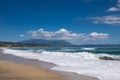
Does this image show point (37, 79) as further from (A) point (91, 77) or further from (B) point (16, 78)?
(A) point (91, 77)

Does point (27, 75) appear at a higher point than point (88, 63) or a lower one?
lower

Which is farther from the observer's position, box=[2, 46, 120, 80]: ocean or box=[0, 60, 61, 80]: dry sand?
box=[2, 46, 120, 80]: ocean

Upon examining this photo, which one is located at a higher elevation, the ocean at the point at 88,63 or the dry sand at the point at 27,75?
the ocean at the point at 88,63

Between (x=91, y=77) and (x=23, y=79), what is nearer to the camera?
(x=23, y=79)

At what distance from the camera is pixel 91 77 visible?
39.3ft

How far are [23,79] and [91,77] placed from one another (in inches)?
121

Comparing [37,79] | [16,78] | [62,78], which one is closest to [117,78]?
[62,78]

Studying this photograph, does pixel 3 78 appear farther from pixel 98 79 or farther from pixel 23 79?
pixel 98 79

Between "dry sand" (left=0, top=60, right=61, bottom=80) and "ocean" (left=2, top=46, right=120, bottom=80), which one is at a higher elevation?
"ocean" (left=2, top=46, right=120, bottom=80)

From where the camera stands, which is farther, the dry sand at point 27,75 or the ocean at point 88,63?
the ocean at point 88,63

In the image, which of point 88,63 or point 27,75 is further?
point 88,63

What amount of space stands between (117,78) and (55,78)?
2.72 meters

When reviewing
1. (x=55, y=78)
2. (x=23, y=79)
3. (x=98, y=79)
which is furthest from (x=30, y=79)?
(x=98, y=79)

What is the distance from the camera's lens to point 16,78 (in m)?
11.5
